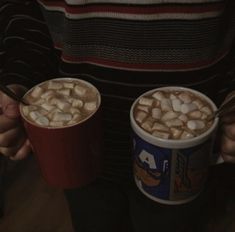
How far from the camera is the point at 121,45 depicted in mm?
599

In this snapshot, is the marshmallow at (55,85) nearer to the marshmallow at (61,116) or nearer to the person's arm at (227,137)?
the marshmallow at (61,116)

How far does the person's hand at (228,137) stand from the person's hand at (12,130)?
258mm

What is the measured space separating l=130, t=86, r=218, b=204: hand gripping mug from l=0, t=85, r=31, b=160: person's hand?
15cm

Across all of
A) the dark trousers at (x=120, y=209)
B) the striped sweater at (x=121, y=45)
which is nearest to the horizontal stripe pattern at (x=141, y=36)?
the striped sweater at (x=121, y=45)

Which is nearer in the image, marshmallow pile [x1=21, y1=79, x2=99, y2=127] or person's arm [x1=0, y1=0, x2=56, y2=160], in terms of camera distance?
marshmallow pile [x1=21, y1=79, x2=99, y2=127]

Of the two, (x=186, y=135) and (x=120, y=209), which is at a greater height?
(x=186, y=135)

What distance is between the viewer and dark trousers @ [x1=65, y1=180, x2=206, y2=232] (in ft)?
2.53

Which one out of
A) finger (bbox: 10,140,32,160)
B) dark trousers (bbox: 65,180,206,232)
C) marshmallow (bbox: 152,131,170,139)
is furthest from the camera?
dark trousers (bbox: 65,180,206,232)

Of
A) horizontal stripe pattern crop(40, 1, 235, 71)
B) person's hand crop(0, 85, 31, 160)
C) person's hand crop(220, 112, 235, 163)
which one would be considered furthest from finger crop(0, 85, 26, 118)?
person's hand crop(220, 112, 235, 163)

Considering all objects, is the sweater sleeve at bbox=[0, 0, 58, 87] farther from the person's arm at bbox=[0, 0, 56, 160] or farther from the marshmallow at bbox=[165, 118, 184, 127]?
the marshmallow at bbox=[165, 118, 184, 127]

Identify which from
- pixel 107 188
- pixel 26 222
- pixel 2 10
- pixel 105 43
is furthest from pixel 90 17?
pixel 26 222

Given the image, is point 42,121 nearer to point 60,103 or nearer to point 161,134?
point 60,103

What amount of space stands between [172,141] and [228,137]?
3.7 inches

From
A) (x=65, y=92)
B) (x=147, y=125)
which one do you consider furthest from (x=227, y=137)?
(x=65, y=92)
